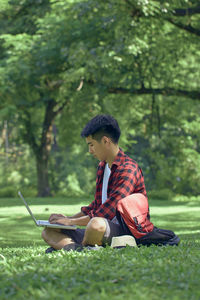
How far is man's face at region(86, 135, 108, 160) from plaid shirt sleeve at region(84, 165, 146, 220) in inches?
12.3

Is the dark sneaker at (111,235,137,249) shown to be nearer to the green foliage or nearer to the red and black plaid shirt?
the red and black plaid shirt

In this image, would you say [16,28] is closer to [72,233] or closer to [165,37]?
[165,37]

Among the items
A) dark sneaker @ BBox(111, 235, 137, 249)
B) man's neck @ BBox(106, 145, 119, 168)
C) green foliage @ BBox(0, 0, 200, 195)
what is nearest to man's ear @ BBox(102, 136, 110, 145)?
man's neck @ BBox(106, 145, 119, 168)

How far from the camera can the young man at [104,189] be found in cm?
556

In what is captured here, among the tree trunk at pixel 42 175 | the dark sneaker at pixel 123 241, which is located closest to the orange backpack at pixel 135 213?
the dark sneaker at pixel 123 241

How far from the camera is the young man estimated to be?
5.56 metres

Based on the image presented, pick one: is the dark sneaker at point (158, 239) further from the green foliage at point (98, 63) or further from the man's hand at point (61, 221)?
the green foliage at point (98, 63)

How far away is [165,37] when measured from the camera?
65.5 feet

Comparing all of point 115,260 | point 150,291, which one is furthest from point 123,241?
point 150,291

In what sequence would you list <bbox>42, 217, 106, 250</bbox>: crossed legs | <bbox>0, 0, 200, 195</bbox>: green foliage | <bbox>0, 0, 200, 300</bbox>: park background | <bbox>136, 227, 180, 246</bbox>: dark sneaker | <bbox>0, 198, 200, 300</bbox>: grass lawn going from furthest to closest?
<bbox>0, 0, 200, 195</bbox>: green foliage
<bbox>136, 227, 180, 246</bbox>: dark sneaker
<bbox>42, 217, 106, 250</bbox>: crossed legs
<bbox>0, 0, 200, 300</bbox>: park background
<bbox>0, 198, 200, 300</bbox>: grass lawn

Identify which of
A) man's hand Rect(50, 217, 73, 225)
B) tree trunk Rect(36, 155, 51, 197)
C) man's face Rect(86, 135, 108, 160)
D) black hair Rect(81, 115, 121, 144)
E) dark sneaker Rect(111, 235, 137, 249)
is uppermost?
black hair Rect(81, 115, 121, 144)

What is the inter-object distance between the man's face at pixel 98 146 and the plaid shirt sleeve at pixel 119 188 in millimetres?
314

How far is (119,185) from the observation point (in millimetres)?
5742

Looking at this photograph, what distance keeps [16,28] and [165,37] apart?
8886mm
